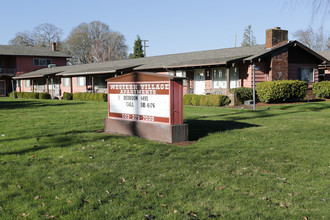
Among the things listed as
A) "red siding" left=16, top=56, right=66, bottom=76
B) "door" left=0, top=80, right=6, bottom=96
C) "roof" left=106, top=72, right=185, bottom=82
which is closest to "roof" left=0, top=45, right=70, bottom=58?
"red siding" left=16, top=56, right=66, bottom=76

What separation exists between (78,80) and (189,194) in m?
36.7

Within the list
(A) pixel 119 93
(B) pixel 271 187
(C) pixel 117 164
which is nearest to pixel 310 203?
(B) pixel 271 187

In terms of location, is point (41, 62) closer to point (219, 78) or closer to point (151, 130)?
point (219, 78)

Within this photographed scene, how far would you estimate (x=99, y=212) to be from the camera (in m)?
4.46

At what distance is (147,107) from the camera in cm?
934

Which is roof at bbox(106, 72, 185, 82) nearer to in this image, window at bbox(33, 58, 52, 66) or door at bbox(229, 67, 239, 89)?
door at bbox(229, 67, 239, 89)

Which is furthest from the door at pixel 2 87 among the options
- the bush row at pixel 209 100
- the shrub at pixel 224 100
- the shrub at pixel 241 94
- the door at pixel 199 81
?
the shrub at pixel 241 94

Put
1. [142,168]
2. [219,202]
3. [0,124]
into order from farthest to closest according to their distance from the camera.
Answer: [0,124] → [142,168] → [219,202]

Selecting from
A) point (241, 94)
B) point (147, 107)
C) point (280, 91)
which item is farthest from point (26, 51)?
point (147, 107)

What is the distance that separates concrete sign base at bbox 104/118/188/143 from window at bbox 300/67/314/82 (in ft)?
67.5

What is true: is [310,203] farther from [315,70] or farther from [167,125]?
[315,70]

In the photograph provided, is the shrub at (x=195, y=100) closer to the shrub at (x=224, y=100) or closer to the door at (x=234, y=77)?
the shrub at (x=224, y=100)

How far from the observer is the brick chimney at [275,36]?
24688 mm

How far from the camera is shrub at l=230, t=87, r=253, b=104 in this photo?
21.9 metres
